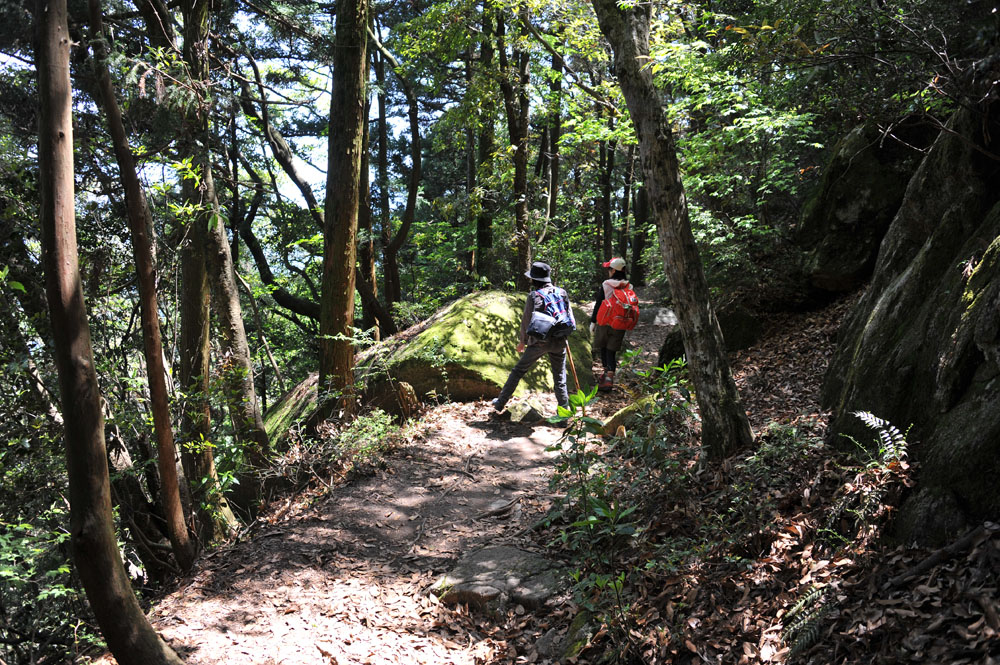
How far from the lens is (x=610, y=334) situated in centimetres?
963

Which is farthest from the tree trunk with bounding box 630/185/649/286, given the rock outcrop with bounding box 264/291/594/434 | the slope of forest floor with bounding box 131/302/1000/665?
the slope of forest floor with bounding box 131/302/1000/665

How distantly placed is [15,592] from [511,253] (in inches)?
464

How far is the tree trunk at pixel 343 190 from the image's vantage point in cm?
742

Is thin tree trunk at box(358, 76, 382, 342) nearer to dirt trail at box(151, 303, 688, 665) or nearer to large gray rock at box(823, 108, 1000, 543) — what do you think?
dirt trail at box(151, 303, 688, 665)

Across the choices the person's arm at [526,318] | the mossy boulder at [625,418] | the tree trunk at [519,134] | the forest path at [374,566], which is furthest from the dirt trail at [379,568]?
the tree trunk at [519,134]

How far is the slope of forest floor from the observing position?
291cm

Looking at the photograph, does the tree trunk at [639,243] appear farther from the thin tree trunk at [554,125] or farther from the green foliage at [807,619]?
the green foliage at [807,619]

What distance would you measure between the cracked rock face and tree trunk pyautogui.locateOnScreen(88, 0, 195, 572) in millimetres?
2804

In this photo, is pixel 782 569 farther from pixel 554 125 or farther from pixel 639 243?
pixel 639 243

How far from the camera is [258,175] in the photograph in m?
15.2

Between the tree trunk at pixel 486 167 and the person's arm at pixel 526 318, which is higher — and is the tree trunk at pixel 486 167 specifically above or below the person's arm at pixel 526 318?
above

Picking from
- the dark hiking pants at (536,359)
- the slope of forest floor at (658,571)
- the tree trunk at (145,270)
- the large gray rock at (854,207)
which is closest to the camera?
the slope of forest floor at (658,571)

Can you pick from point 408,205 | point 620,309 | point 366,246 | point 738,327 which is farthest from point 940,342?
point 408,205

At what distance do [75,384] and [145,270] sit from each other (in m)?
2.14
